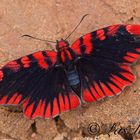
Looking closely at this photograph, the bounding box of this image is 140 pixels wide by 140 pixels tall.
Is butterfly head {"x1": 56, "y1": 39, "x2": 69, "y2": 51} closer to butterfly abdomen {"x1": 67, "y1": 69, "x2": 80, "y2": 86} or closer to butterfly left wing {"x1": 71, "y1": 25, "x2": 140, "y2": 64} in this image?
butterfly left wing {"x1": 71, "y1": 25, "x2": 140, "y2": 64}

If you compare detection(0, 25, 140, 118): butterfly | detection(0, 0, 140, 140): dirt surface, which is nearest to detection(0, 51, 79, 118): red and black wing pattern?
detection(0, 25, 140, 118): butterfly

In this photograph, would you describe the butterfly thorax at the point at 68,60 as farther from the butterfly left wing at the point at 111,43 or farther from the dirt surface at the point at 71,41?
the dirt surface at the point at 71,41

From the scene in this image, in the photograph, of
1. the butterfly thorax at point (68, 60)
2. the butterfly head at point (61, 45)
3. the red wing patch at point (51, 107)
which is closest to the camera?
the red wing patch at point (51, 107)

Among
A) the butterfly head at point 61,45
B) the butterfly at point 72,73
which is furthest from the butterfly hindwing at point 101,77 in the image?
the butterfly head at point 61,45

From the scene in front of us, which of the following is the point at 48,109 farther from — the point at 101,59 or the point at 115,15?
the point at 115,15

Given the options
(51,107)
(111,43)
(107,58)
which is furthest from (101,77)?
(51,107)

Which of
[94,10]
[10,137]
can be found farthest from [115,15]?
[10,137]
